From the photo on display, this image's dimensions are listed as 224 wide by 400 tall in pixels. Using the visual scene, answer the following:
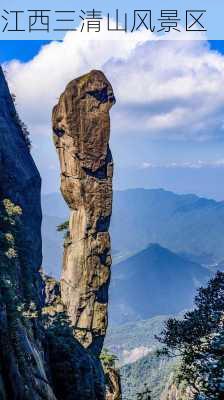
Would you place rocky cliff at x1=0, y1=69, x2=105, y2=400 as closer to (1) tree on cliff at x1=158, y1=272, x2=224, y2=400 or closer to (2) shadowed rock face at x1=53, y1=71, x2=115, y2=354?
(2) shadowed rock face at x1=53, y1=71, x2=115, y2=354

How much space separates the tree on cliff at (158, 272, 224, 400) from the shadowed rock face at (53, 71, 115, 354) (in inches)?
1034

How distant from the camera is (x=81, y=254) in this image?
44.5 metres

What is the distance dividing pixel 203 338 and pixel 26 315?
440 inches

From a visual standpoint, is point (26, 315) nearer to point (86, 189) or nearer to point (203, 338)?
point (203, 338)

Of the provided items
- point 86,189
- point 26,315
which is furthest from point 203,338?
point 86,189

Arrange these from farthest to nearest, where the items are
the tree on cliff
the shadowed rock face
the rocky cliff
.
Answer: the shadowed rock face → the rocky cliff → the tree on cliff

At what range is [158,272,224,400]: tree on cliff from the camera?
15.4 meters

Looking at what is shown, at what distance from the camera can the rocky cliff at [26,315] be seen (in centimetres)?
1994

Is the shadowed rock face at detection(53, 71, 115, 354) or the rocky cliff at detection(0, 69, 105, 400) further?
the shadowed rock face at detection(53, 71, 115, 354)

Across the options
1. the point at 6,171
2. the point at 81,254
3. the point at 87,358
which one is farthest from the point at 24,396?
the point at 81,254

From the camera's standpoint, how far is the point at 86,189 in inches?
1746

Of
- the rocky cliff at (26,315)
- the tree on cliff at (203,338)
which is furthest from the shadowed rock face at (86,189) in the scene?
the tree on cliff at (203,338)

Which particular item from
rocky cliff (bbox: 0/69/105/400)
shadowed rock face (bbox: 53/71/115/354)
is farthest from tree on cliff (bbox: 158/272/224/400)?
shadowed rock face (bbox: 53/71/115/354)

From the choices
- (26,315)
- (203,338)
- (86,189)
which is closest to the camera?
(203,338)
